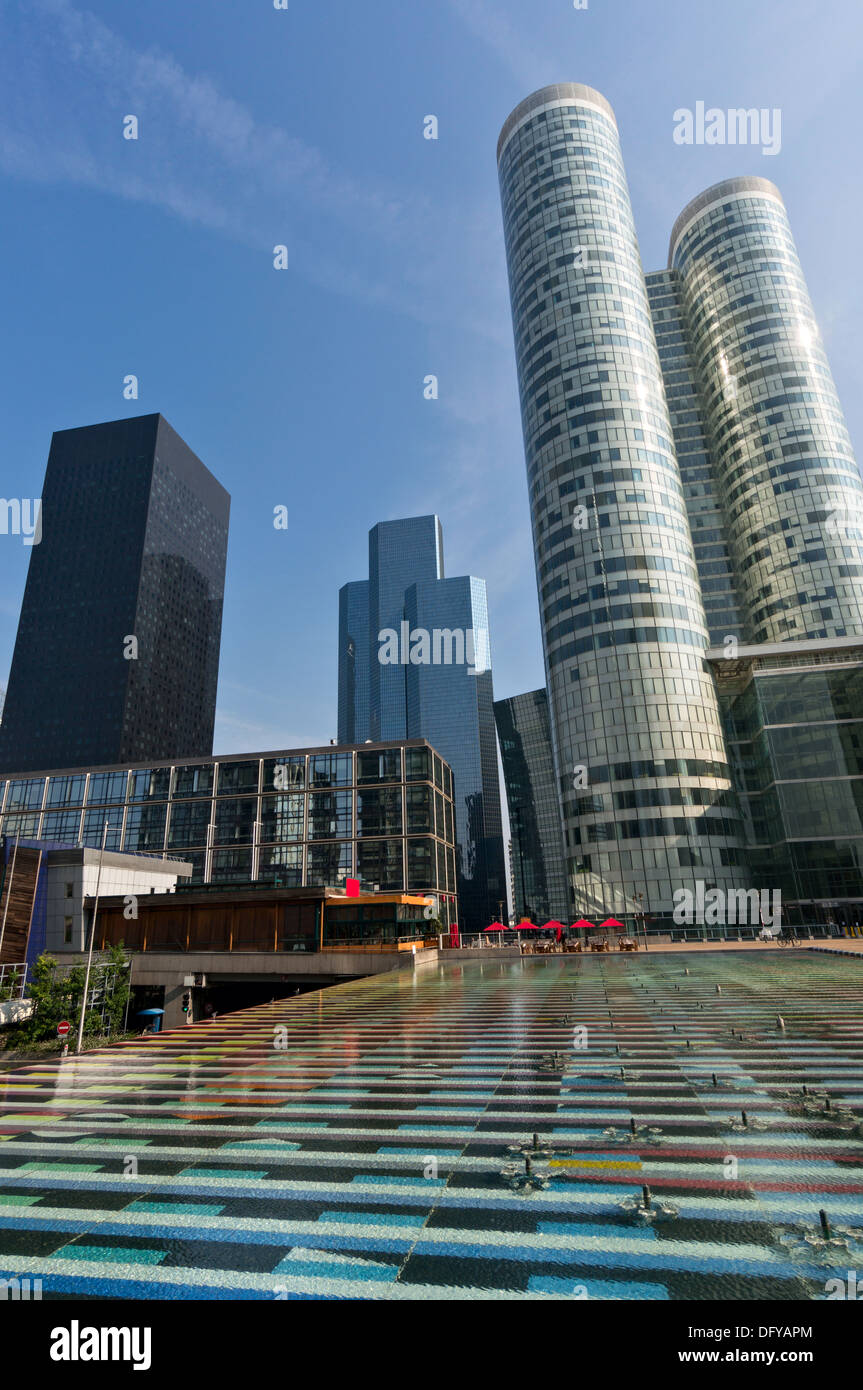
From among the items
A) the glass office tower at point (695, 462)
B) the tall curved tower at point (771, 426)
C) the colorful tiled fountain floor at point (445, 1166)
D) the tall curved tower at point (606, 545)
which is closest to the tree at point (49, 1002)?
the colorful tiled fountain floor at point (445, 1166)

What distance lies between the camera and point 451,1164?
24.4 feet

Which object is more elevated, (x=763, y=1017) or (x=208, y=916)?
(x=208, y=916)

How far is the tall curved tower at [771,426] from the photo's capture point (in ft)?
318

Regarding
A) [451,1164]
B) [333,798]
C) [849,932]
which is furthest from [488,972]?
[333,798]

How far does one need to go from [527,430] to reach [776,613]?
45.7m

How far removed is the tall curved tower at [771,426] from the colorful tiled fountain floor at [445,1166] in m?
96.8

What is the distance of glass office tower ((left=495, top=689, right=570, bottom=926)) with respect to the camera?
562 ft

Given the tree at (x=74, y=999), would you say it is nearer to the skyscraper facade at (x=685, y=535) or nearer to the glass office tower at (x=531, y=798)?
the skyscraper facade at (x=685, y=535)

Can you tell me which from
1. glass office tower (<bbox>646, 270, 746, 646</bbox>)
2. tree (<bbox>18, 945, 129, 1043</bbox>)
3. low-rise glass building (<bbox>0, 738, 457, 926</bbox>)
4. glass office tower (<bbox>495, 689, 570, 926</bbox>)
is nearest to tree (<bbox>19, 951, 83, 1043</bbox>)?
tree (<bbox>18, 945, 129, 1043</bbox>)

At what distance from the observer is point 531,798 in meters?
172

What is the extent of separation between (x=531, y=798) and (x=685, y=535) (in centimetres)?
9898

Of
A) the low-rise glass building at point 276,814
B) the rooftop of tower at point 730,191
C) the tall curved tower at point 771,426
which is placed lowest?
the low-rise glass building at point 276,814
